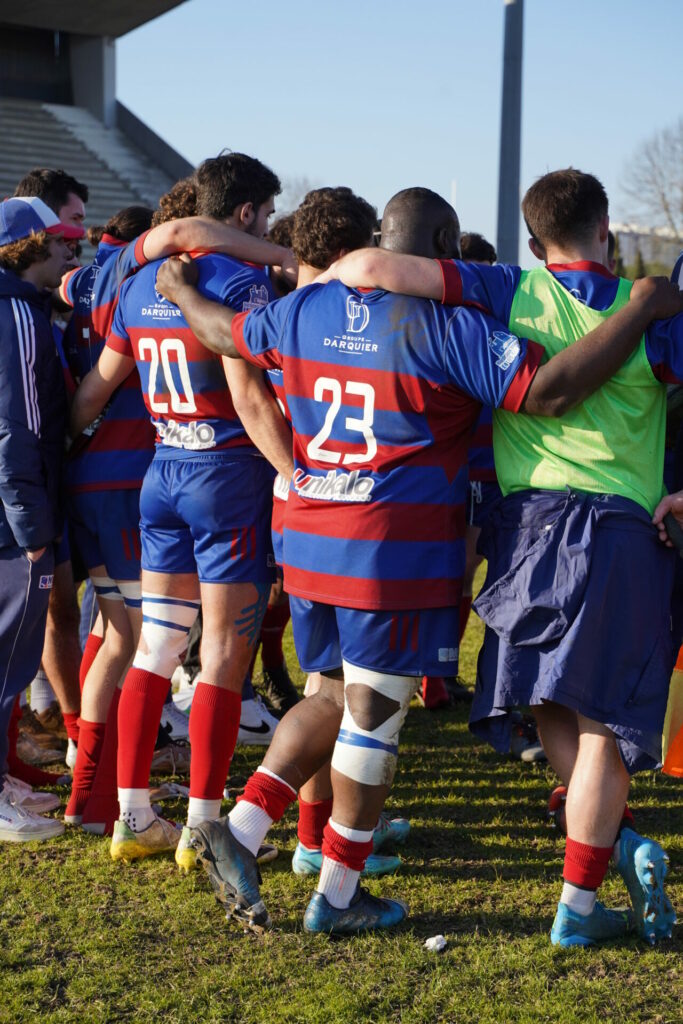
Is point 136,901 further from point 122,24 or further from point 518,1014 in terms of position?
point 122,24

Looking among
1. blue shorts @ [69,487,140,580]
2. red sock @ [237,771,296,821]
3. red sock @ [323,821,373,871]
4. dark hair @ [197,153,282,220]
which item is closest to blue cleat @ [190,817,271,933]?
red sock @ [237,771,296,821]

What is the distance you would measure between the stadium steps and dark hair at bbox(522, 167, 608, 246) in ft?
72.4

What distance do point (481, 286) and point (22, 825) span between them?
260 centimetres

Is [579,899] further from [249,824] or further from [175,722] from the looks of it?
[175,722]

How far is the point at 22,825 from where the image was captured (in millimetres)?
4074

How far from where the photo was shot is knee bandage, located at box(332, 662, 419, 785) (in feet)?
10.5

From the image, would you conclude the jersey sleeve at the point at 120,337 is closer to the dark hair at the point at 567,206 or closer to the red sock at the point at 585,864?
the dark hair at the point at 567,206

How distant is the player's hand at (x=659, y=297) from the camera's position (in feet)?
9.62

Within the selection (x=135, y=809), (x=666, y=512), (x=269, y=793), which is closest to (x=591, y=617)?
(x=666, y=512)

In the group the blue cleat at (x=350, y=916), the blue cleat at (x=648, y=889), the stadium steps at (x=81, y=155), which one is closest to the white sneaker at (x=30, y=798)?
the blue cleat at (x=350, y=916)

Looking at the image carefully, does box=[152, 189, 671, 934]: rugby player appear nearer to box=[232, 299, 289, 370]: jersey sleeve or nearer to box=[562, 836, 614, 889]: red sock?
box=[232, 299, 289, 370]: jersey sleeve

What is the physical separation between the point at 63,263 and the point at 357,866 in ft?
8.35

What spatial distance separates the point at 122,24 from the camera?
2855cm

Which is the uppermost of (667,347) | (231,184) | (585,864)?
(231,184)
